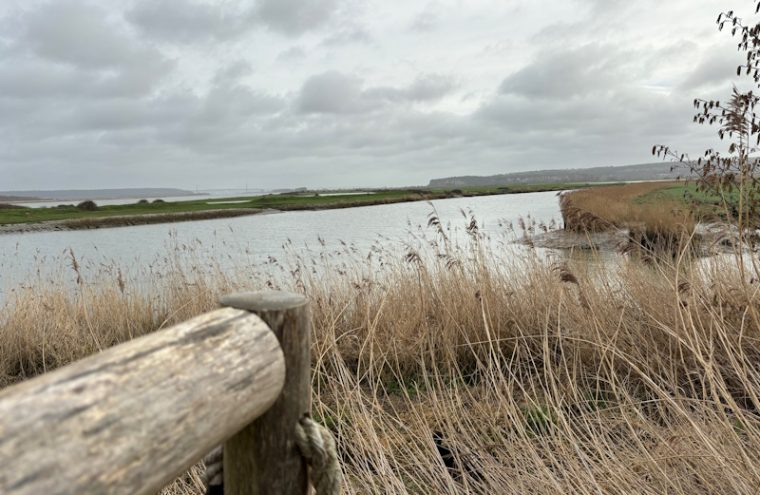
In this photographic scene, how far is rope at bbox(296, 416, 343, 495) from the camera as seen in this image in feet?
4.00

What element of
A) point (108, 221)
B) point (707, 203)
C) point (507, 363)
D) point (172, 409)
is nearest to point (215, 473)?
point (172, 409)

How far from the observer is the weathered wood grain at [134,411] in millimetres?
647

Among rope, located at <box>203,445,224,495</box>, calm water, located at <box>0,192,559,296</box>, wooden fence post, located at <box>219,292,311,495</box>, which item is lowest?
calm water, located at <box>0,192,559,296</box>

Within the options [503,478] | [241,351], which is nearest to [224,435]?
[241,351]

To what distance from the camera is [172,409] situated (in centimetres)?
83

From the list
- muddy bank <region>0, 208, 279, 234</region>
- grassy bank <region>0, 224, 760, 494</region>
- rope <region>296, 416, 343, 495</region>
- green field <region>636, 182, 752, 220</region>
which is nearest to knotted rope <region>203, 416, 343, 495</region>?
rope <region>296, 416, 343, 495</region>

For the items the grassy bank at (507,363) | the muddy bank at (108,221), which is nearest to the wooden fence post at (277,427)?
the grassy bank at (507,363)

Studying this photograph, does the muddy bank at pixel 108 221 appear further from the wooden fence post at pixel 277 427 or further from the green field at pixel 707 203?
the wooden fence post at pixel 277 427

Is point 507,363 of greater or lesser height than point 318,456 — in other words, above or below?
below

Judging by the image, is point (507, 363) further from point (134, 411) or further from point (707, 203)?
point (134, 411)

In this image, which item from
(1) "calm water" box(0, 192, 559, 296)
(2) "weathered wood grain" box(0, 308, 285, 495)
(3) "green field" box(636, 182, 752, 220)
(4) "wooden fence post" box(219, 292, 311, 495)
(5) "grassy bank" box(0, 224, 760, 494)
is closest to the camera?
(2) "weathered wood grain" box(0, 308, 285, 495)

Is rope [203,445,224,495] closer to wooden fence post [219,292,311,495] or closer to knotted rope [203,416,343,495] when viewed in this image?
wooden fence post [219,292,311,495]

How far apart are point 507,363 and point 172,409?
4.61 metres

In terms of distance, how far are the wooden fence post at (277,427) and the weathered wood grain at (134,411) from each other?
113 millimetres
